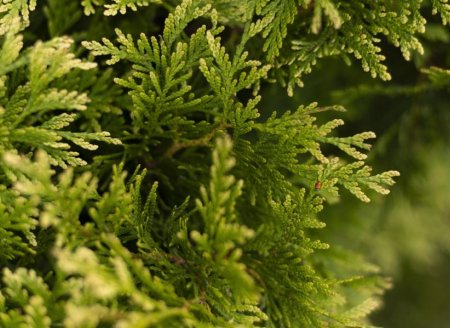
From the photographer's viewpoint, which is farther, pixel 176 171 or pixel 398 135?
pixel 398 135

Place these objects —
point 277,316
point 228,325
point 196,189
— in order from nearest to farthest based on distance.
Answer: point 228,325, point 277,316, point 196,189

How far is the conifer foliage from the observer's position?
1305mm

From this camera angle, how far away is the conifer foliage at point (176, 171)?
130 centimetres

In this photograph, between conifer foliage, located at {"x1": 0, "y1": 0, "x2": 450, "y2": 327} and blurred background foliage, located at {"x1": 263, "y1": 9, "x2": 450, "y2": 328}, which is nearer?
conifer foliage, located at {"x1": 0, "y1": 0, "x2": 450, "y2": 327}

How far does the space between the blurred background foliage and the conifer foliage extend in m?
0.55

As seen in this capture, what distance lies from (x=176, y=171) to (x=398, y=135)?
1438mm

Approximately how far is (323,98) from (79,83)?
126 centimetres

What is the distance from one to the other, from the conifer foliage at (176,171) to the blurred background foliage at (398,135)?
21.7 inches

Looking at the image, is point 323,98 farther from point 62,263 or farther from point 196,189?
point 62,263

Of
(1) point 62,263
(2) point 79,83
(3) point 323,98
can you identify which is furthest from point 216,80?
(3) point 323,98

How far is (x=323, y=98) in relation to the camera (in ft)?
8.88

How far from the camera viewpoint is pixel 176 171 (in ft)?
6.36

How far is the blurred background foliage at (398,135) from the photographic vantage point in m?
2.52

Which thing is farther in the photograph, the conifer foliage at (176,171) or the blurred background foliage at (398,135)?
the blurred background foliage at (398,135)
